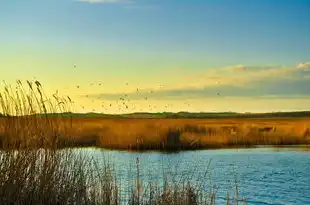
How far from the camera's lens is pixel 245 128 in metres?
33.7

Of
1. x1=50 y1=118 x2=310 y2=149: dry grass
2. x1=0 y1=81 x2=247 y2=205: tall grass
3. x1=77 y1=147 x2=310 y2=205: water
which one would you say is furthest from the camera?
x1=50 y1=118 x2=310 y2=149: dry grass

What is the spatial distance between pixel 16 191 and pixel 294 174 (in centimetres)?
1200

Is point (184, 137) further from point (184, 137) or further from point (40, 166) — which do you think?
point (40, 166)

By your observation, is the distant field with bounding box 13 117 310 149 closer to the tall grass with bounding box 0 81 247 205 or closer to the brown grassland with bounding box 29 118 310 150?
the brown grassland with bounding box 29 118 310 150

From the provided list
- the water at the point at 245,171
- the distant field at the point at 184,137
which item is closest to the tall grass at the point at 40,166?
the water at the point at 245,171

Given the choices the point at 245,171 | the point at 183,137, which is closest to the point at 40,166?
the point at 245,171

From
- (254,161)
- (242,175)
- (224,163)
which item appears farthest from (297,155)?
(242,175)

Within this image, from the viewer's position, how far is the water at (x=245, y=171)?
1392 cm

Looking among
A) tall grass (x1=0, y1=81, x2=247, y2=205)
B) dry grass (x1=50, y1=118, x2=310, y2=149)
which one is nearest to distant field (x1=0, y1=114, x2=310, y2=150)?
dry grass (x1=50, y1=118, x2=310, y2=149)

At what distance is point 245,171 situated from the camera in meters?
18.9

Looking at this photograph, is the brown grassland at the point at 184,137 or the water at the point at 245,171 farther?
the brown grassland at the point at 184,137

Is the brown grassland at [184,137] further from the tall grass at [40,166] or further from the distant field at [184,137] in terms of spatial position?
the tall grass at [40,166]

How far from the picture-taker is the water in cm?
1392

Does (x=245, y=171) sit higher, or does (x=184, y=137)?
(x=184, y=137)
